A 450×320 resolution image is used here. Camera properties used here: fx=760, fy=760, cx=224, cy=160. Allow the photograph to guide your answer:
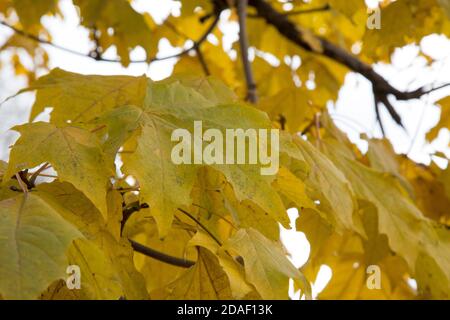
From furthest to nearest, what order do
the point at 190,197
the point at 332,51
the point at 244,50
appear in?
1. the point at 332,51
2. the point at 244,50
3. the point at 190,197

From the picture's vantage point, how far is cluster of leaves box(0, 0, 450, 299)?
0.91m

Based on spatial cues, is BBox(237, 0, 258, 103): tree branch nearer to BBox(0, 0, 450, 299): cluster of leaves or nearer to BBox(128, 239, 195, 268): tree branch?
BBox(0, 0, 450, 299): cluster of leaves

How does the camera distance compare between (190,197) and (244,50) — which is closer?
(190,197)

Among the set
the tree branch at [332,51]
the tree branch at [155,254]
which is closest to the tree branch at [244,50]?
the tree branch at [332,51]

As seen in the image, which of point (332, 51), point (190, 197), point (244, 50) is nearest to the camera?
Result: point (190, 197)

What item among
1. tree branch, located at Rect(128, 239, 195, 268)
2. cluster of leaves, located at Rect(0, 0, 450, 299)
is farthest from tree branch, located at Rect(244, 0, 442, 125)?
tree branch, located at Rect(128, 239, 195, 268)

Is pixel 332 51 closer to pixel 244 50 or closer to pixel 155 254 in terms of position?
pixel 244 50

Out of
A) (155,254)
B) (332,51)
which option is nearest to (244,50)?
(332,51)

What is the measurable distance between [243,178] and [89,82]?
550 mm

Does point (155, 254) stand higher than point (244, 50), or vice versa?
point (244, 50)

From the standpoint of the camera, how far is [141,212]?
1.15 meters

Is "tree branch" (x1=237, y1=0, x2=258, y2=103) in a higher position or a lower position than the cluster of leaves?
higher

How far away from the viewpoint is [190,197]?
113cm
